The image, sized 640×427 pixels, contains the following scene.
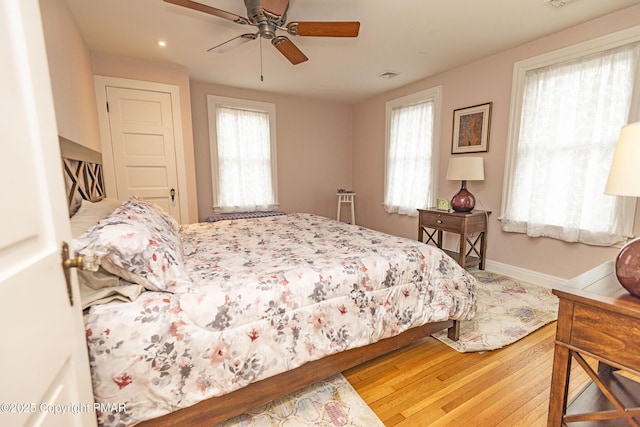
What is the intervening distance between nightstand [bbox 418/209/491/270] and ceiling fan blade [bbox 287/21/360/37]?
7.22ft

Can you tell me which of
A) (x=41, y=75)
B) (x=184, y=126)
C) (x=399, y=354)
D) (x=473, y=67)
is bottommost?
(x=399, y=354)

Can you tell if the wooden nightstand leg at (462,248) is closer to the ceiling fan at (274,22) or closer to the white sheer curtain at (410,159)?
the white sheer curtain at (410,159)

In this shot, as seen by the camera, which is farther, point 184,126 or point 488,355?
point 184,126

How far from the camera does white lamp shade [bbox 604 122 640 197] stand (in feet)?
3.00

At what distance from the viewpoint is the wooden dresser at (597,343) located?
0.91 meters

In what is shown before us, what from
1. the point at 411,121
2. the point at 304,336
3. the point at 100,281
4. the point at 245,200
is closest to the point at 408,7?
the point at 411,121

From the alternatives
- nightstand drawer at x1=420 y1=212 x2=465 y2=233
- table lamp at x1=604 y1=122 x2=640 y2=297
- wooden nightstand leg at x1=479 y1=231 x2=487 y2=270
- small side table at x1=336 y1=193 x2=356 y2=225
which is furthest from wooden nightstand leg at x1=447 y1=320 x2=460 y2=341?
small side table at x1=336 y1=193 x2=356 y2=225

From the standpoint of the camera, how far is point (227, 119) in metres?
4.16

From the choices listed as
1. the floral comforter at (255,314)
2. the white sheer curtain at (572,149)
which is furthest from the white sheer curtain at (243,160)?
the white sheer curtain at (572,149)

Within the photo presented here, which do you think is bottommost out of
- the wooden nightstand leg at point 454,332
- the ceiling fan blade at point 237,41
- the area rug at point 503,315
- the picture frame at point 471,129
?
the area rug at point 503,315

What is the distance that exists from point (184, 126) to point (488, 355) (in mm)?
3887

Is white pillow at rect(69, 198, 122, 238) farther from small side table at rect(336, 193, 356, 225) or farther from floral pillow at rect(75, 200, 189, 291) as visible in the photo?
small side table at rect(336, 193, 356, 225)

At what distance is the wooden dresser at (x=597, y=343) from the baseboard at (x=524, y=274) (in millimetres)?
1900

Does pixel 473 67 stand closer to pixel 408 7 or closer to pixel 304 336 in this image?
pixel 408 7
